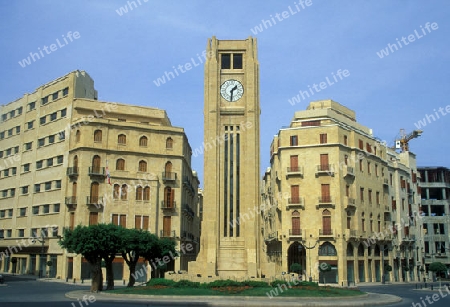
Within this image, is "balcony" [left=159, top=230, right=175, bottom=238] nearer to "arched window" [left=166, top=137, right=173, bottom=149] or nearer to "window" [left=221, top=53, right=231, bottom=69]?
"arched window" [left=166, top=137, right=173, bottom=149]

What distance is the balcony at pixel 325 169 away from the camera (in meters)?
64.4

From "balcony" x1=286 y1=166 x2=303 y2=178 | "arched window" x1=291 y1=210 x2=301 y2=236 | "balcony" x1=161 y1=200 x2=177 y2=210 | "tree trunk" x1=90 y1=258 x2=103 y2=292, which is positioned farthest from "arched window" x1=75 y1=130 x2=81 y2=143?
"arched window" x1=291 y1=210 x2=301 y2=236

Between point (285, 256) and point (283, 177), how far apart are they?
1098cm

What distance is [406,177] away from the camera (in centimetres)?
8306

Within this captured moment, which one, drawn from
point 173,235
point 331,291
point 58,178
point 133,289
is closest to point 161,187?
point 173,235

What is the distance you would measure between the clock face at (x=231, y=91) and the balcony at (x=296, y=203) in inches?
930

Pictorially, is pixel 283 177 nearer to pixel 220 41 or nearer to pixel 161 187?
pixel 161 187

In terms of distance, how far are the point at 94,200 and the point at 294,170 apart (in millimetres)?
27334

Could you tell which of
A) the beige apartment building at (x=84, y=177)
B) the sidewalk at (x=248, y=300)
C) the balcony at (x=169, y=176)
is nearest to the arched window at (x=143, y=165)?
the beige apartment building at (x=84, y=177)

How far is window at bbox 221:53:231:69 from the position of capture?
1864 inches

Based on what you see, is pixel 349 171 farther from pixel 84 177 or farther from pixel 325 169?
pixel 84 177

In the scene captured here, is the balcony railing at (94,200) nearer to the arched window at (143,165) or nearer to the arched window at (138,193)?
the arched window at (138,193)

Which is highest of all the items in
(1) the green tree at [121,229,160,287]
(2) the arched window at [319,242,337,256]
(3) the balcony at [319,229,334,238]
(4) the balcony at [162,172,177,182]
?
(4) the balcony at [162,172,177,182]

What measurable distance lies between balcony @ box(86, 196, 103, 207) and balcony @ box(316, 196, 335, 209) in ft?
93.8
